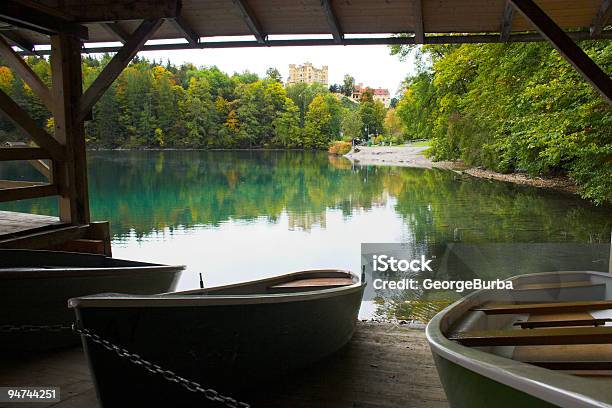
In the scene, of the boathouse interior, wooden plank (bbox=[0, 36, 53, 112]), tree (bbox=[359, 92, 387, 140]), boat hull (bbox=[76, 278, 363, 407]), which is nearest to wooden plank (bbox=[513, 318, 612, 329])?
boat hull (bbox=[76, 278, 363, 407])

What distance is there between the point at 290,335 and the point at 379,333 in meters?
1.58

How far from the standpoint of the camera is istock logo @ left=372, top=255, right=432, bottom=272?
34.6 feet

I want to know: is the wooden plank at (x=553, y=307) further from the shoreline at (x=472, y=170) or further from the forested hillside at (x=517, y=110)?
the shoreline at (x=472, y=170)

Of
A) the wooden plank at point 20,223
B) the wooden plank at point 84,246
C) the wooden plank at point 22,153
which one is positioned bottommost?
the wooden plank at point 84,246

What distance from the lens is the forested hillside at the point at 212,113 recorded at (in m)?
58.2

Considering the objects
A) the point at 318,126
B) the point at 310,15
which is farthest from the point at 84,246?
the point at 318,126

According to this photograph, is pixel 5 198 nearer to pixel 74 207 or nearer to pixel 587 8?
pixel 74 207

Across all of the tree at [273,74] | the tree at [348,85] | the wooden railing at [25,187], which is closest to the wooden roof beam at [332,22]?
the wooden railing at [25,187]

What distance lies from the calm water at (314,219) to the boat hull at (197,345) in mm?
4845

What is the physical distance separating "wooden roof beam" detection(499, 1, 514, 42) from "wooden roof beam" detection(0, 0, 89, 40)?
387cm

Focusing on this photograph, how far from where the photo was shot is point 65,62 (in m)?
4.73

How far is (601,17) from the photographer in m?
4.64

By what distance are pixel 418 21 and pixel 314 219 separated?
12.8m
